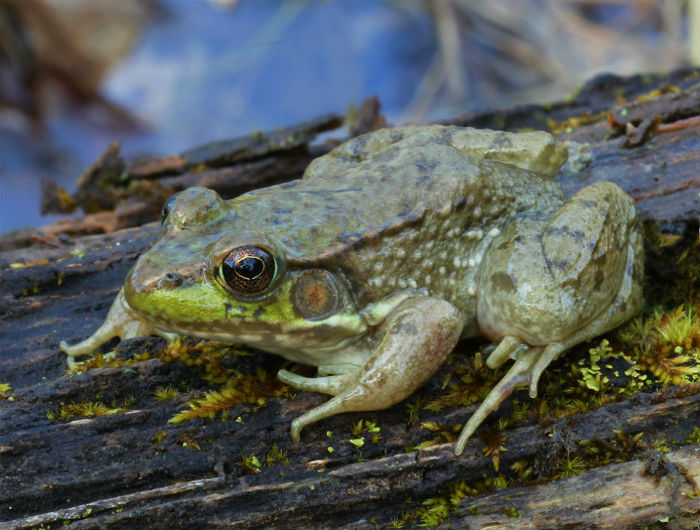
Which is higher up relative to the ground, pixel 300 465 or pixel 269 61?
pixel 269 61

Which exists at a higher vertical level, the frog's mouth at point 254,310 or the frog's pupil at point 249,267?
the frog's pupil at point 249,267

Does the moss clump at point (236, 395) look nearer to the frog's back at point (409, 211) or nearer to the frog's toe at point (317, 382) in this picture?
the frog's toe at point (317, 382)

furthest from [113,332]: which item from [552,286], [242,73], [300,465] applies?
[242,73]

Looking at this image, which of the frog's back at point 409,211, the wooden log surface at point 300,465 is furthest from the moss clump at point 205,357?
the frog's back at point 409,211

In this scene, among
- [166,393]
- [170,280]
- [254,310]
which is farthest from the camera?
[166,393]

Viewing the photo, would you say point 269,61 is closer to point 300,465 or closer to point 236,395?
point 236,395

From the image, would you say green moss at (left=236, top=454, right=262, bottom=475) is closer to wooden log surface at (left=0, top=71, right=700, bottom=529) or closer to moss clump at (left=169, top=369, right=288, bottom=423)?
wooden log surface at (left=0, top=71, right=700, bottom=529)

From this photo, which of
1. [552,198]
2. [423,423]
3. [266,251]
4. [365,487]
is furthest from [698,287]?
[266,251]

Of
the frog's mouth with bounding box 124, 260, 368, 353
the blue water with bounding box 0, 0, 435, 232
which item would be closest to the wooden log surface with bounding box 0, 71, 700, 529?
the frog's mouth with bounding box 124, 260, 368, 353
